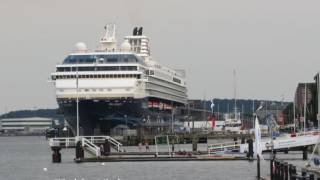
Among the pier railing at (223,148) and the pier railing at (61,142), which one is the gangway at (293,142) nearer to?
the pier railing at (223,148)

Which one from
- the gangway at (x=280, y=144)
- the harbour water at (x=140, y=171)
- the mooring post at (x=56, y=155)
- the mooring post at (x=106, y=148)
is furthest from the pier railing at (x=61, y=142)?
the gangway at (x=280, y=144)

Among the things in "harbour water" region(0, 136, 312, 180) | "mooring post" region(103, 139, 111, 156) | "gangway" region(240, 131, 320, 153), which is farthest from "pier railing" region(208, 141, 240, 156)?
"mooring post" region(103, 139, 111, 156)

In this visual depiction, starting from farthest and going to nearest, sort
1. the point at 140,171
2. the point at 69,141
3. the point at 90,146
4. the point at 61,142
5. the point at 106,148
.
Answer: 1. the point at 69,141
2. the point at 61,142
3. the point at 90,146
4. the point at 106,148
5. the point at 140,171

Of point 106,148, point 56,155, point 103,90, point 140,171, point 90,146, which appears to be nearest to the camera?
point 140,171

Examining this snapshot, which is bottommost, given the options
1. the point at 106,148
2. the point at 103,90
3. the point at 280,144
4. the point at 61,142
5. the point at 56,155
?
the point at 56,155

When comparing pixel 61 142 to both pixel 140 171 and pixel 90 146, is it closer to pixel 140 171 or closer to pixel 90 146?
pixel 90 146

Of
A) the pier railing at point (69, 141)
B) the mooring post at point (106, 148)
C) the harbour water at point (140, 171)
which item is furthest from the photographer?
the pier railing at point (69, 141)

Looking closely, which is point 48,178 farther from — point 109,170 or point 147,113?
point 147,113

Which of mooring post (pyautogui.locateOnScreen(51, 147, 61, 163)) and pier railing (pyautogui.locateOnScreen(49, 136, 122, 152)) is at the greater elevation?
pier railing (pyautogui.locateOnScreen(49, 136, 122, 152))

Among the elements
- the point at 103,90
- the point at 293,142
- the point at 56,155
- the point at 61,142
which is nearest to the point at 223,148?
the point at 293,142

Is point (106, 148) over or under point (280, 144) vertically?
under

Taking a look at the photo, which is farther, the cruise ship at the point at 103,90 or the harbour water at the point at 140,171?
the cruise ship at the point at 103,90

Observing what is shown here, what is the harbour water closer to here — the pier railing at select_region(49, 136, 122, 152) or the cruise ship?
the pier railing at select_region(49, 136, 122, 152)

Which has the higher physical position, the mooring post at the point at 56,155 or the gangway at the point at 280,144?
the gangway at the point at 280,144
